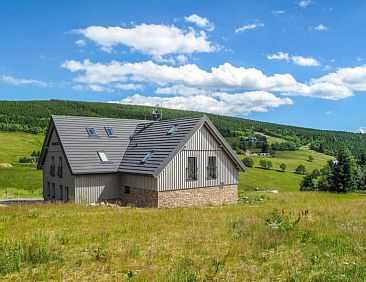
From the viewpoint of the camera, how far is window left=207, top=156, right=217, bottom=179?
1113 inches

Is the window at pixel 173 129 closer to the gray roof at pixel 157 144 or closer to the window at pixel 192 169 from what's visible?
the gray roof at pixel 157 144

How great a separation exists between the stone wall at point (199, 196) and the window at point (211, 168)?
3.09ft

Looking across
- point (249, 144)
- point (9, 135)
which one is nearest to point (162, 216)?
point (9, 135)

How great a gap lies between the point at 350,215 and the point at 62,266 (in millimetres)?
13799

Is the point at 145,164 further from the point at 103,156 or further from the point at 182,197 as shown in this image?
the point at 103,156

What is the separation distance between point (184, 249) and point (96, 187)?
18232 mm

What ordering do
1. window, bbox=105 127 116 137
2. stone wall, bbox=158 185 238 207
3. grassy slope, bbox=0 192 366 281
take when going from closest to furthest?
grassy slope, bbox=0 192 366 281 → stone wall, bbox=158 185 238 207 → window, bbox=105 127 116 137

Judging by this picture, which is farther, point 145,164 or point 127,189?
point 127,189

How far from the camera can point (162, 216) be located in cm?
1756

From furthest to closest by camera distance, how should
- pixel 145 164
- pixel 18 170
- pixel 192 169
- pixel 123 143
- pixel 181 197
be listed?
pixel 18 170 → pixel 123 143 → pixel 192 169 → pixel 145 164 → pixel 181 197

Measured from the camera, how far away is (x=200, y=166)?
27.5 m

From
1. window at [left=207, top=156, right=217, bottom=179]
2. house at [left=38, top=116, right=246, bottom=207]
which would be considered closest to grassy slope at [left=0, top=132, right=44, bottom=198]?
house at [left=38, top=116, right=246, bottom=207]

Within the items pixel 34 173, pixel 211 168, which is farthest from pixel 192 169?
pixel 34 173

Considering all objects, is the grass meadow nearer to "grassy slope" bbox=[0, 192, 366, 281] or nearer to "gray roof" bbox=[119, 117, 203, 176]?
"grassy slope" bbox=[0, 192, 366, 281]
